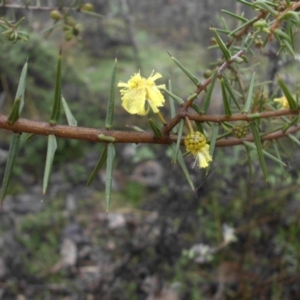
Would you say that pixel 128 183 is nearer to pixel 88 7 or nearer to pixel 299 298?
pixel 299 298

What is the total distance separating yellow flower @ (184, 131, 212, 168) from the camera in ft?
2.22

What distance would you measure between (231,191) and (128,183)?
95cm

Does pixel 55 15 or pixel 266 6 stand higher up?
pixel 55 15

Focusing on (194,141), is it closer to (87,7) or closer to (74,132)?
(74,132)

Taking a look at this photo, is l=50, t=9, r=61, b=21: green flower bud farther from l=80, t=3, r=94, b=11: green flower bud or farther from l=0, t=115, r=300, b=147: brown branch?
l=0, t=115, r=300, b=147: brown branch

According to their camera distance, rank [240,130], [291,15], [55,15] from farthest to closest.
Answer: [55,15] < [240,130] < [291,15]

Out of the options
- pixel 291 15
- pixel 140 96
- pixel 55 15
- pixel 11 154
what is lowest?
pixel 11 154

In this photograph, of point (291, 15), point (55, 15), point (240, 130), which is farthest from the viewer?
point (55, 15)

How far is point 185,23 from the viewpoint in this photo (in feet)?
18.7

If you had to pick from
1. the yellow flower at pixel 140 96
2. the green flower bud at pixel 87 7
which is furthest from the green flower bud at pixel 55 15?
the yellow flower at pixel 140 96

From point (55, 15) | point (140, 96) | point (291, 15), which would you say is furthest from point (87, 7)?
point (291, 15)

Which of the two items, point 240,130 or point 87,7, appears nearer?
point 240,130

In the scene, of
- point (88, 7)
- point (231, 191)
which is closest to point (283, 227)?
point (231, 191)

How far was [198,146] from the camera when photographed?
683mm
